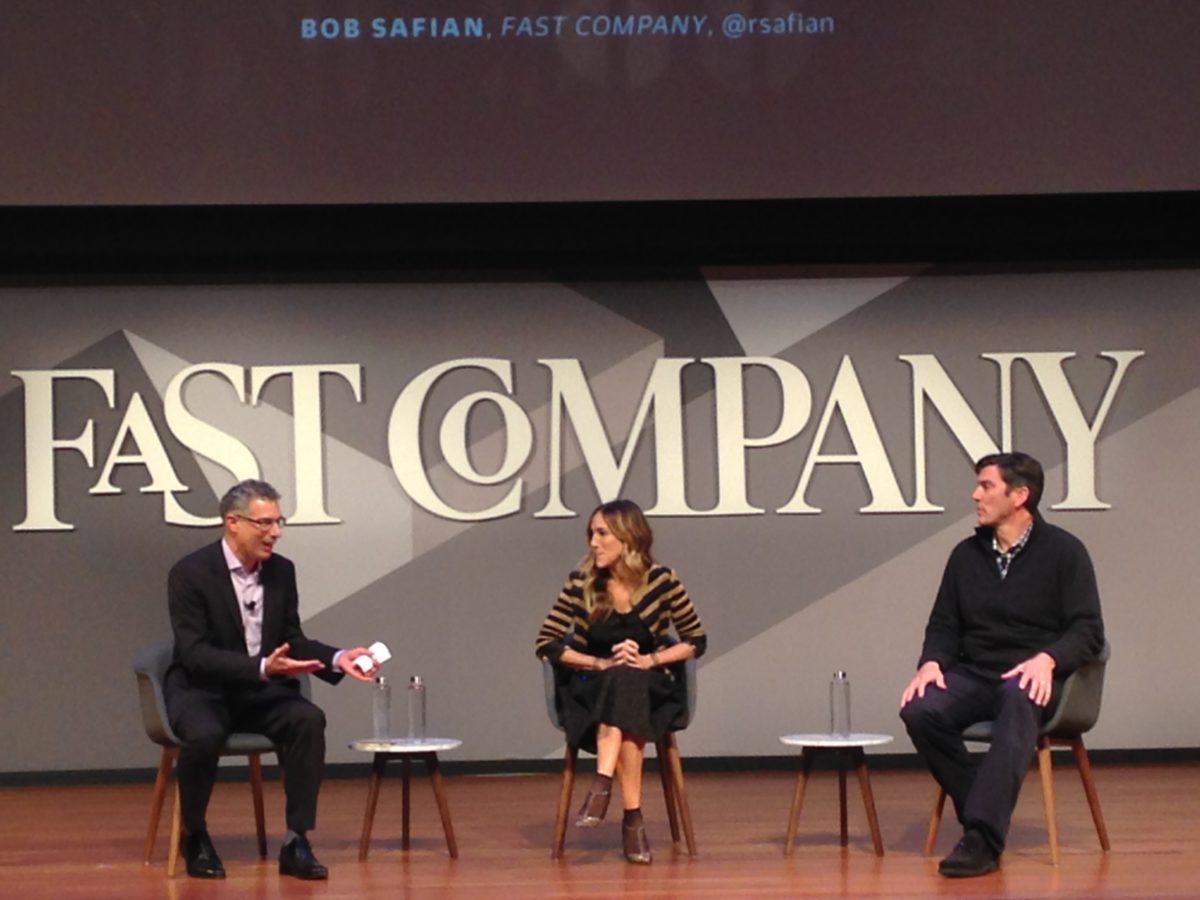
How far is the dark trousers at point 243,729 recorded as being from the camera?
521 centimetres

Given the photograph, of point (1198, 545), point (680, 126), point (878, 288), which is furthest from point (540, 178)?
point (1198, 545)

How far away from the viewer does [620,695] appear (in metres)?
5.38

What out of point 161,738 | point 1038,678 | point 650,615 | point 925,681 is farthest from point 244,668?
point 1038,678

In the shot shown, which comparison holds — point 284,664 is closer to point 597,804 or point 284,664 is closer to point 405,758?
point 405,758

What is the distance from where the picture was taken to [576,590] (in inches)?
221

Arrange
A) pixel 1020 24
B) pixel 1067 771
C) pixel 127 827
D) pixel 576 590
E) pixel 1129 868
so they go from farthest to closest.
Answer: pixel 1067 771
pixel 1020 24
pixel 127 827
pixel 576 590
pixel 1129 868

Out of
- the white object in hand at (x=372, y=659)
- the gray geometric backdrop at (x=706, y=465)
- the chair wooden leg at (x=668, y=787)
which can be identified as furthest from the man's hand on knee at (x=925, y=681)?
the gray geometric backdrop at (x=706, y=465)

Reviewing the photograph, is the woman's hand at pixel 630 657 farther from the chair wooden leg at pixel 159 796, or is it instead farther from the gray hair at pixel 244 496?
the chair wooden leg at pixel 159 796

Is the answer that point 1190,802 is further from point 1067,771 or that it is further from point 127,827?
point 127,827

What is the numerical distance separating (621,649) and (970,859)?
116 centimetres

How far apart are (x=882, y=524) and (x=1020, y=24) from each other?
2040mm

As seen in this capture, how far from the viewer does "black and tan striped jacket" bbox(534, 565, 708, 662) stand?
5.53 m

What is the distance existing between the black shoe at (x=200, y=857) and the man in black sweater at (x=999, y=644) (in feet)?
6.43

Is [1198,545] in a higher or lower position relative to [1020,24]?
lower
